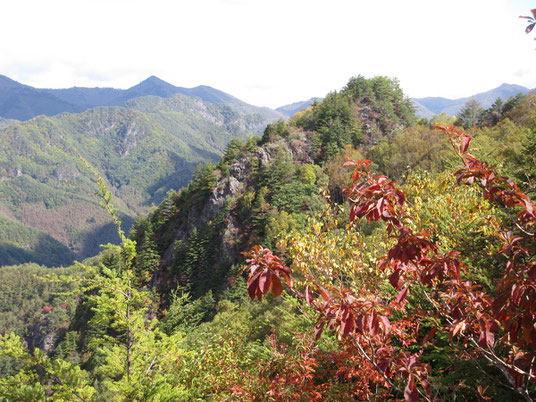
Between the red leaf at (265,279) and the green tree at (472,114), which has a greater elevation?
the green tree at (472,114)

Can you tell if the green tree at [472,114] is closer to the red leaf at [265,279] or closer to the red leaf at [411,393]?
the red leaf at [411,393]

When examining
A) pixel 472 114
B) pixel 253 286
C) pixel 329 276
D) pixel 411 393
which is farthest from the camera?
pixel 472 114

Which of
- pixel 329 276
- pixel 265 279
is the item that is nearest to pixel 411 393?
pixel 265 279

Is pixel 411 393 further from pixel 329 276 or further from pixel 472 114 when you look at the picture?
pixel 472 114

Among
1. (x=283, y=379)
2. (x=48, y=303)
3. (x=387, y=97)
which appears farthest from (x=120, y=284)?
(x=48, y=303)

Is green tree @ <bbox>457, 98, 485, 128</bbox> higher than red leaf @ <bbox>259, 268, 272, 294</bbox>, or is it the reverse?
green tree @ <bbox>457, 98, 485, 128</bbox>

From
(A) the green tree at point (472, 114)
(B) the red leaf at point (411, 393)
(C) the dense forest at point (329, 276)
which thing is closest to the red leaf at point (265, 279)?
(C) the dense forest at point (329, 276)

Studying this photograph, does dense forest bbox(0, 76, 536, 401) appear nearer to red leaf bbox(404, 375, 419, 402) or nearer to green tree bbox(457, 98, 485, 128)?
red leaf bbox(404, 375, 419, 402)

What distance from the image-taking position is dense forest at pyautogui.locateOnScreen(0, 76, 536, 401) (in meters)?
2.55

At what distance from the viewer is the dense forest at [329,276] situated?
8.36 feet

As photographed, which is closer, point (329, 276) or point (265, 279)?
point (265, 279)

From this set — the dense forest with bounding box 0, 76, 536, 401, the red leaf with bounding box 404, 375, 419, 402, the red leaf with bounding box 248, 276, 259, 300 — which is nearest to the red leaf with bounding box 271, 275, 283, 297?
the dense forest with bounding box 0, 76, 536, 401

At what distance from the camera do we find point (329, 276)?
4621 mm

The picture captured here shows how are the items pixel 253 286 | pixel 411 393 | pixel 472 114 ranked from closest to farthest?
pixel 253 286
pixel 411 393
pixel 472 114
